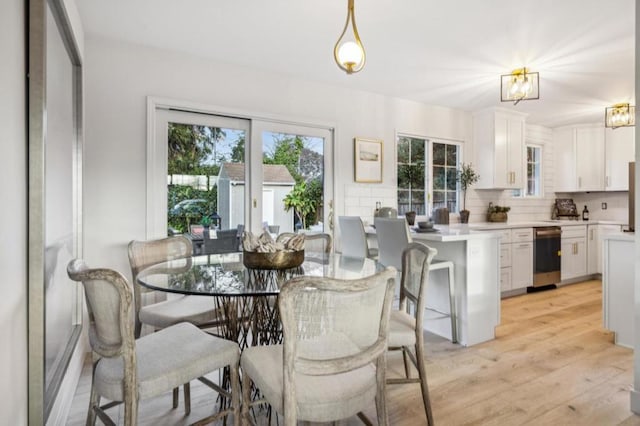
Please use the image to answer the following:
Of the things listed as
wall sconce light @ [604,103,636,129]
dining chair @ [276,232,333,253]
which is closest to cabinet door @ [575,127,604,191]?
wall sconce light @ [604,103,636,129]

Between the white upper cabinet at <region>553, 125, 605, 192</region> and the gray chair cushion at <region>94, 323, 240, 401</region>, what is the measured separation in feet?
20.9

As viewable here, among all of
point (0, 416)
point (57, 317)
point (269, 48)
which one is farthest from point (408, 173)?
point (0, 416)

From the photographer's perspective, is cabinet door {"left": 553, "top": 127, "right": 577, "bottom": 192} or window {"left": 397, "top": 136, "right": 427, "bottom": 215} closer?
window {"left": 397, "top": 136, "right": 427, "bottom": 215}

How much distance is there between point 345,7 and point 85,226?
8.15 feet

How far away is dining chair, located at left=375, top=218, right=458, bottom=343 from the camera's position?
2900 millimetres

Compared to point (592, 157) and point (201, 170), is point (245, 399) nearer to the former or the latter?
point (201, 170)

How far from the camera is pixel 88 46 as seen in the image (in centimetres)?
285

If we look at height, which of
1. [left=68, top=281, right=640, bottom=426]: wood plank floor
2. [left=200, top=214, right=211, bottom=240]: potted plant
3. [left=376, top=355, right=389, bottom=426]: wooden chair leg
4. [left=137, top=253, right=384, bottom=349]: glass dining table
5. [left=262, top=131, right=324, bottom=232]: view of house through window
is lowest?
[left=68, top=281, right=640, bottom=426]: wood plank floor

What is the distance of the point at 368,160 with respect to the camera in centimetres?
432

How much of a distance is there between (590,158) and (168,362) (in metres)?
6.79

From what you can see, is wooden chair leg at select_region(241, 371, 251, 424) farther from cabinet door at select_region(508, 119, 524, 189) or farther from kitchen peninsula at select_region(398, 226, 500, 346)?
cabinet door at select_region(508, 119, 524, 189)

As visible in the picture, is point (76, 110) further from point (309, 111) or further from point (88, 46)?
point (309, 111)

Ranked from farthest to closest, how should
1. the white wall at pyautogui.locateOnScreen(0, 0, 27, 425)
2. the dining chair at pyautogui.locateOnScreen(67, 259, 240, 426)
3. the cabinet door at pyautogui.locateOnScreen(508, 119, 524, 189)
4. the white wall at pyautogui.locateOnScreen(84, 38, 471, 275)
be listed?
1. the cabinet door at pyautogui.locateOnScreen(508, 119, 524, 189)
2. the white wall at pyautogui.locateOnScreen(84, 38, 471, 275)
3. the dining chair at pyautogui.locateOnScreen(67, 259, 240, 426)
4. the white wall at pyautogui.locateOnScreen(0, 0, 27, 425)

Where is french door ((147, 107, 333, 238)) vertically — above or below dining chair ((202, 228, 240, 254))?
above
